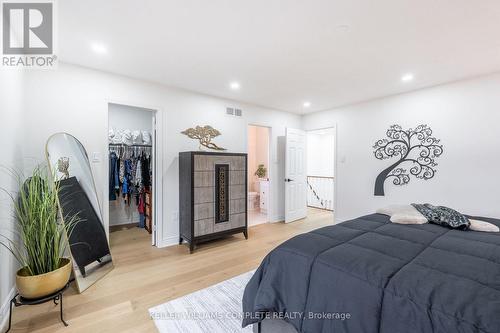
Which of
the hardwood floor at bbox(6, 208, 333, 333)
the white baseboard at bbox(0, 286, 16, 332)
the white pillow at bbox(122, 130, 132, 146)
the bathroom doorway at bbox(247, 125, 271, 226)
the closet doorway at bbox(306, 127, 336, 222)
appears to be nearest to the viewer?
the white baseboard at bbox(0, 286, 16, 332)

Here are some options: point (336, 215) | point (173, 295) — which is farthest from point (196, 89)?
point (336, 215)

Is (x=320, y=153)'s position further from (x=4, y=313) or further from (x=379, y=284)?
(x=4, y=313)

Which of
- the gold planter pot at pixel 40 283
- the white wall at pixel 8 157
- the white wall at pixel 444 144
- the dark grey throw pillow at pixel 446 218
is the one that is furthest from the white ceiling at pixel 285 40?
the gold planter pot at pixel 40 283

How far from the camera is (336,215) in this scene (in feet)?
15.7

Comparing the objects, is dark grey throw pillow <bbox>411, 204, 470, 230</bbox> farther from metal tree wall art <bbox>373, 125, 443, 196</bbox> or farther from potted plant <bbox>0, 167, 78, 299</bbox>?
potted plant <bbox>0, 167, 78, 299</bbox>

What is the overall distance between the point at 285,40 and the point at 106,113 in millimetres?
2504

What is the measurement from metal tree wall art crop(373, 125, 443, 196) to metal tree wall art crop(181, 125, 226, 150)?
2973mm

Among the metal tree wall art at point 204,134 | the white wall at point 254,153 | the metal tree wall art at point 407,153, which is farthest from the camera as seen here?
the white wall at point 254,153

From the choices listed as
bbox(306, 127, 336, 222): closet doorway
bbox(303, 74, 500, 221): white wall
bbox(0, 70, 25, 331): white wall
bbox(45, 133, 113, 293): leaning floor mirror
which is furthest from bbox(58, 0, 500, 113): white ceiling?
bbox(306, 127, 336, 222): closet doorway

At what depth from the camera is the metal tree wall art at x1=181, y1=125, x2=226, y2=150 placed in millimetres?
3836

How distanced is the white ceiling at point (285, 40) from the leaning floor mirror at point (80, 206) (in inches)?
44.0

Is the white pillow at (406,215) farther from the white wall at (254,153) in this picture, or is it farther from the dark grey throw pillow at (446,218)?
the white wall at (254,153)

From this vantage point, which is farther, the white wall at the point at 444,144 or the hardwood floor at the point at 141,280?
the white wall at the point at 444,144

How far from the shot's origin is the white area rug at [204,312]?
5.95 ft
